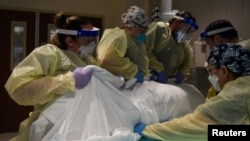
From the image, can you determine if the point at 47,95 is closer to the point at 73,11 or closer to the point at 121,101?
the point at 121,101

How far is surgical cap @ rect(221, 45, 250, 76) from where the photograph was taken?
1402 mm

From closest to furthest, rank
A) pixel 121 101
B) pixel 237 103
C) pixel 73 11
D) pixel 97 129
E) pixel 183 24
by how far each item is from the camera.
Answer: pixel 237 103 → pixel 97 129 → pixel 121 101 → pixel 183 24 → pixel 73 11

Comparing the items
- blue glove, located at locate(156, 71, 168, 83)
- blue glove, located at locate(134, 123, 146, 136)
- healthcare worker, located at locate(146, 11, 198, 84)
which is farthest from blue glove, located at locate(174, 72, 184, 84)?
blue glove, located at locate(134, 123, 146, 136)

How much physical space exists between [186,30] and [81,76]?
1.14m

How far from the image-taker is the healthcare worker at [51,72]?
1.68 metres

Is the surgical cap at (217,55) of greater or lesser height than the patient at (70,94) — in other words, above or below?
above

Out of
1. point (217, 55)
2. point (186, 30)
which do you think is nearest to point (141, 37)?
point (186, 30)

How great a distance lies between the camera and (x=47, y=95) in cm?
171

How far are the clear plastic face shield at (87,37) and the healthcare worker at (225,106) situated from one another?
72 centimetres

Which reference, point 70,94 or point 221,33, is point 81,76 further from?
point 221,33

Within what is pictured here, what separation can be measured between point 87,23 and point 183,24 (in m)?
0.91

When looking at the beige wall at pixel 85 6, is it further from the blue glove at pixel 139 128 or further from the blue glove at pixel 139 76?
the blue glove at pixel 139 128

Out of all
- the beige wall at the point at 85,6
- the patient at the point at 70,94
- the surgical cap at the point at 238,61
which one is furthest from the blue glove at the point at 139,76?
the beige wall at the point at 85,6

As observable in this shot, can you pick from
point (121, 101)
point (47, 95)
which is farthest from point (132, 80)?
point (47, 95)
